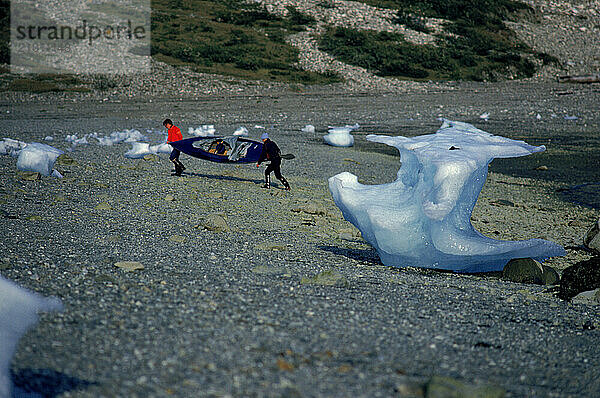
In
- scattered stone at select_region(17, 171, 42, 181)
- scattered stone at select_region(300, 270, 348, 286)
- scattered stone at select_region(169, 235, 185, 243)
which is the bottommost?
scattered stone at select_region(17, 171, 42, 181)

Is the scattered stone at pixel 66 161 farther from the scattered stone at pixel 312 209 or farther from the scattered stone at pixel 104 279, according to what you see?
the scattered stone at pixel 104 279

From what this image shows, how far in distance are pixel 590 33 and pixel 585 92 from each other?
21423mm

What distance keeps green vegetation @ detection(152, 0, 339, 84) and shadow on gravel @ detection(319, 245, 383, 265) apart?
22509mm

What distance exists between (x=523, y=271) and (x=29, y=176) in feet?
25.1

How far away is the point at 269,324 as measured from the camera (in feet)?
11.4

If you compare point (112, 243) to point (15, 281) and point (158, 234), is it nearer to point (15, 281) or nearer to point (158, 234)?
point (158, 234)

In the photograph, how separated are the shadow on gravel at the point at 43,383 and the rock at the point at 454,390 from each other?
1.63 metres

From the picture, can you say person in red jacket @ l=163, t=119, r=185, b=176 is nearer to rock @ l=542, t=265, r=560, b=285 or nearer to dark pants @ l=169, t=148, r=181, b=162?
dark pants @ l=169, t=148, r=181, b=162

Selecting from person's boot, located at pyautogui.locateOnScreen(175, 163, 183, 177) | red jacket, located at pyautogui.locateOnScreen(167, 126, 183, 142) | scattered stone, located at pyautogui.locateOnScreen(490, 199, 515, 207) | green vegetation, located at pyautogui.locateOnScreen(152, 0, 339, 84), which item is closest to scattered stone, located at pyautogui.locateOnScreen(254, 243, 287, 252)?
person's boot, located at pyautogui.locateOnScreen(175, 163, 183, 177)

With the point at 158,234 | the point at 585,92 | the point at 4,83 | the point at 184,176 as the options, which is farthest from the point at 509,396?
the point at 585,92

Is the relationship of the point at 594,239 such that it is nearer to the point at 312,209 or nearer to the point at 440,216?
the point at 440,216

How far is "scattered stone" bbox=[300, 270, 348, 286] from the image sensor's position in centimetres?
458

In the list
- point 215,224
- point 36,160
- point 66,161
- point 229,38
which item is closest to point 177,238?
point 215,224

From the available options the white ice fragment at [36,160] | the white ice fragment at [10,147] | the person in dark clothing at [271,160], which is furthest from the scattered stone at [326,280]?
the white ice fragment at [10,147]
